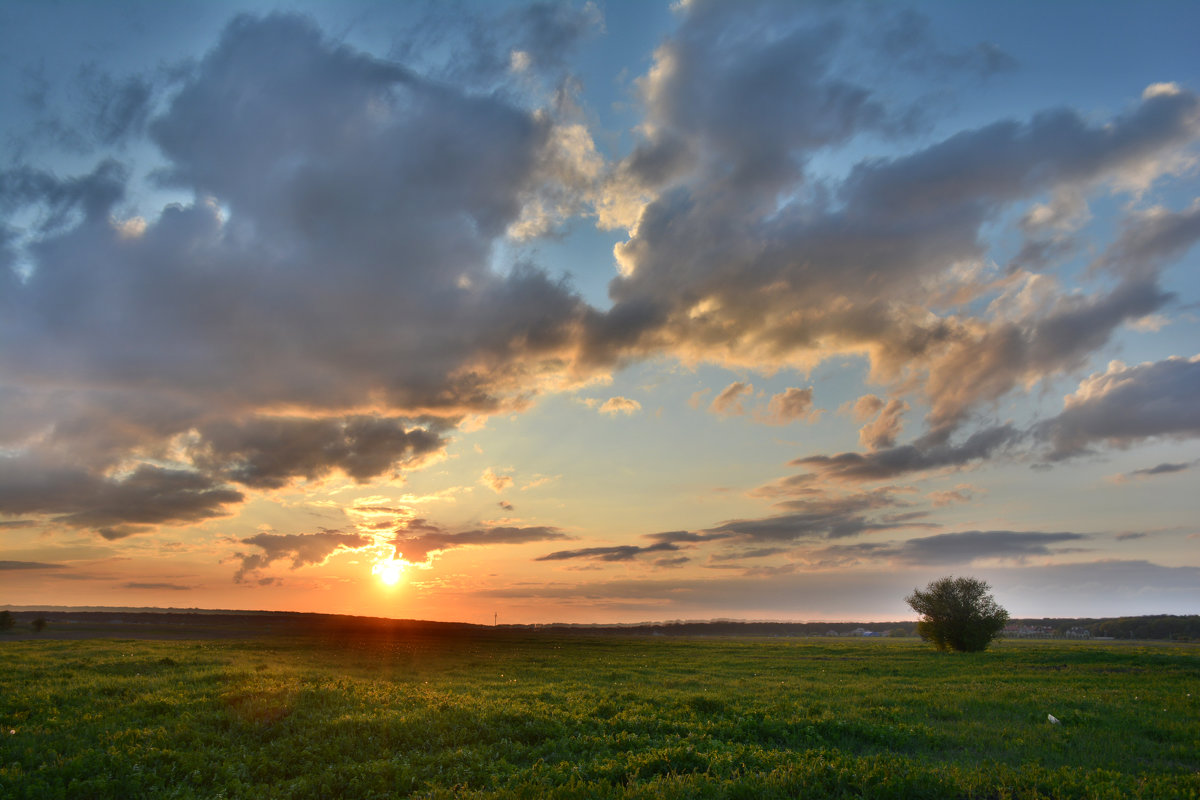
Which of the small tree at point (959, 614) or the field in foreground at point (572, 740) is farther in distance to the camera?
the small tree at point (959, 614)

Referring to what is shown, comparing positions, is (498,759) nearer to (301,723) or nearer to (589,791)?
(589,791)

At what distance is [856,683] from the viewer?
3684cm

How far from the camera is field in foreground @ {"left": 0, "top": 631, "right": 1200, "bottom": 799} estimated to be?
552 inches

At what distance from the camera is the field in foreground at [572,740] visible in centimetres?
1403

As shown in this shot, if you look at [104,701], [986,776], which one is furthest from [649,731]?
[104,701]

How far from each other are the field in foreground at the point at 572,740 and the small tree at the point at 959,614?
128 ft

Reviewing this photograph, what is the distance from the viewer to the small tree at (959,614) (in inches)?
2726

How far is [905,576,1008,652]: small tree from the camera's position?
6925 centimetres

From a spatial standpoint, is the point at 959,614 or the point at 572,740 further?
the point at 959,614

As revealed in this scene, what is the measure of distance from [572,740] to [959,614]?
228 ft

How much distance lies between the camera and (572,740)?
18.3 meters

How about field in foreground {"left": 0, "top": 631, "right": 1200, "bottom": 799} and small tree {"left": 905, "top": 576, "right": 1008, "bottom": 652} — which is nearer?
field in foreground {"left": 0, "top": 631, "right": 1200, "bottom": 799}

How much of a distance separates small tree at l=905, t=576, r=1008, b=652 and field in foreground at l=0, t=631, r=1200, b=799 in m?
39.1

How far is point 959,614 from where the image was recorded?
70250 millimetres
